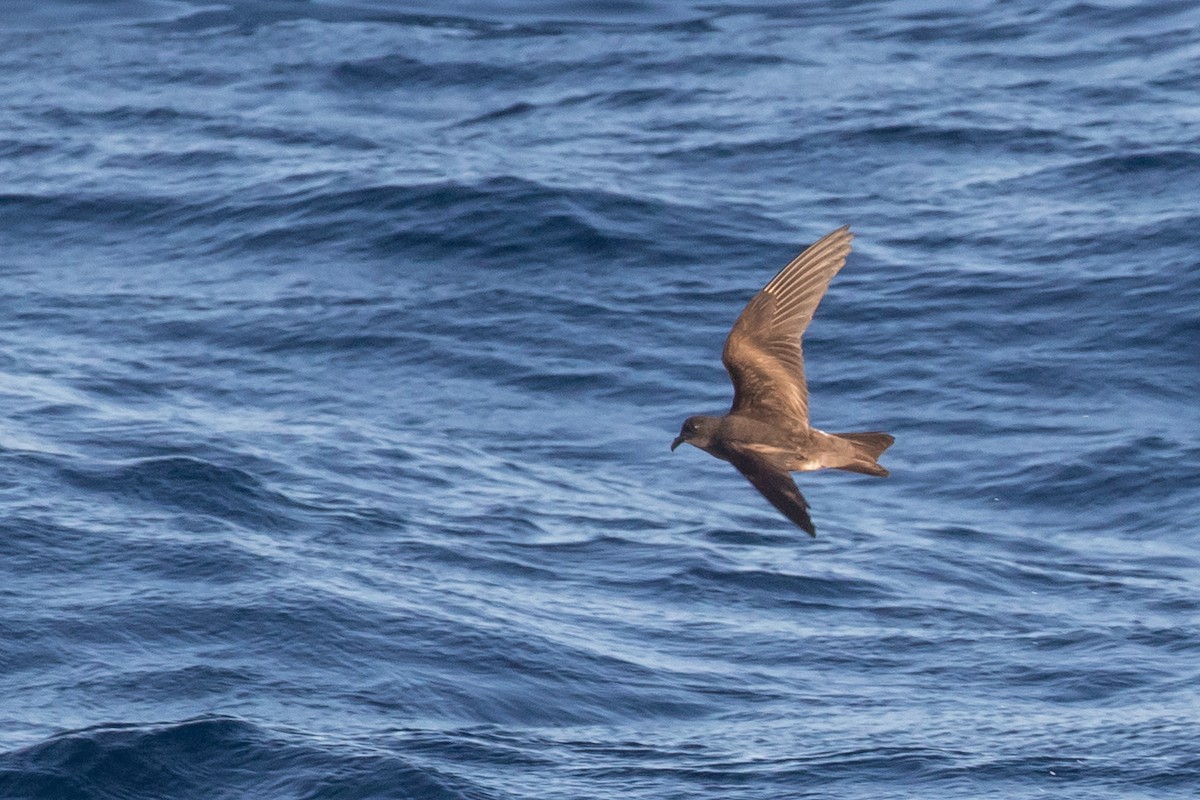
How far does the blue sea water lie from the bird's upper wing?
100 inches

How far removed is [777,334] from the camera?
860 cm

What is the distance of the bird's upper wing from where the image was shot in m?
8.55

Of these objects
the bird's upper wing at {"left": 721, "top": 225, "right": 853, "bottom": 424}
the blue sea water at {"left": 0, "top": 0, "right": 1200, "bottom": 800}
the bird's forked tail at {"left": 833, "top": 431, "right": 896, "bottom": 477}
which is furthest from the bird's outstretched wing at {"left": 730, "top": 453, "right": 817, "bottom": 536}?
the blue sea water at {"left": 0, "top": 0, "right": 1200, "bottom": 800}

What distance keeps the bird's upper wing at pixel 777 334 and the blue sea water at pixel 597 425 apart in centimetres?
255

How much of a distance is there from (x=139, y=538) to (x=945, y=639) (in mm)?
4996

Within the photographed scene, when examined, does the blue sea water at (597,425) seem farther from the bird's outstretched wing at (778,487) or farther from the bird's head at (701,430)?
the bird's outstretched wing at (778,487)

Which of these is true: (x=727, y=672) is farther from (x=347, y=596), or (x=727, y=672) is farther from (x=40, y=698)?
(x=40, y=698)

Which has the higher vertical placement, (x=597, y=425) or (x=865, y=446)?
(x=865, y=446)

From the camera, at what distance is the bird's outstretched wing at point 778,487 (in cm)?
689

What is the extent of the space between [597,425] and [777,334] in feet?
18.9

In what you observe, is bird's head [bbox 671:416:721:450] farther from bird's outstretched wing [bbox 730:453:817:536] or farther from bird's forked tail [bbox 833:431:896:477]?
bird's forked tail [bbox 833:431:896:477]

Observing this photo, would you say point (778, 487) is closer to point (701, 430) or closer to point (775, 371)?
point (701, 430)

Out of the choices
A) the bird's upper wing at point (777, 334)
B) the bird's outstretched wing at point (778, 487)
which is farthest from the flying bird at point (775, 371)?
the bird's outstretched wing at point (778, 487)

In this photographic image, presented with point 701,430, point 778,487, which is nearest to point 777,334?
point 701,430
